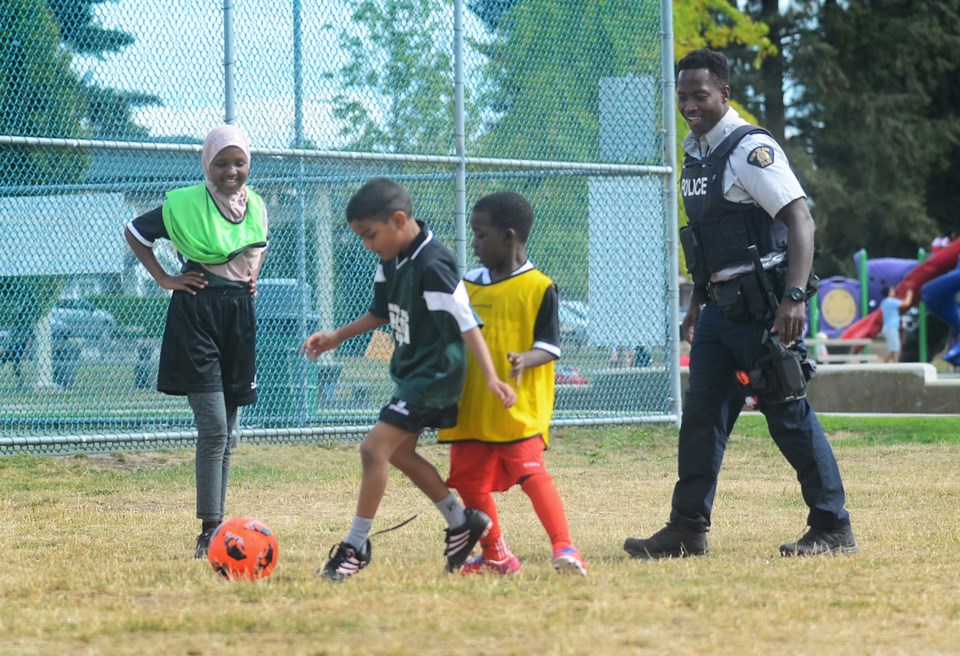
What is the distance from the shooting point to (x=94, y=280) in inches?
356

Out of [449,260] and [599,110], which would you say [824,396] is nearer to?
[599,110]

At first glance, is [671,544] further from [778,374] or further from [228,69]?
[228,69]

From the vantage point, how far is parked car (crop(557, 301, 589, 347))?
36.9ft

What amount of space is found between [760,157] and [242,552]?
2467 millimetres

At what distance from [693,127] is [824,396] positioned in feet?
29.6

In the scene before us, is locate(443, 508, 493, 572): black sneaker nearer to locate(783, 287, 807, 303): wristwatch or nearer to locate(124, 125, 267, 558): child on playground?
locate(124, 125, 267, 558): child on playground

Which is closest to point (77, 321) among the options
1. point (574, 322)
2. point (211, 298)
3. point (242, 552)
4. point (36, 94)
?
point (36, 94)

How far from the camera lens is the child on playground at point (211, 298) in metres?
5.77

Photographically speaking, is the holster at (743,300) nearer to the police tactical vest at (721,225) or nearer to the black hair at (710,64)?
the police tactical vest at (721,225)

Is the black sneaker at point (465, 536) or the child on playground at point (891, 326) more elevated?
the child on playground at point (891, 326)

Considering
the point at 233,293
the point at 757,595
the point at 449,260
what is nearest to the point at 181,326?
the point at 233,293

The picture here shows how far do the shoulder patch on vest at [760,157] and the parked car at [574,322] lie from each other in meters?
5.71

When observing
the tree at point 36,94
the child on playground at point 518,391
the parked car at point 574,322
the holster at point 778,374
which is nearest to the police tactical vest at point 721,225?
the holster at point 778,374

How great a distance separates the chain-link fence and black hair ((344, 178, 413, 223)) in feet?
14.2
